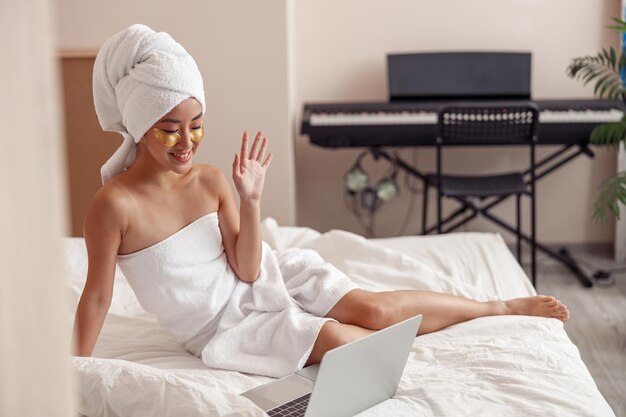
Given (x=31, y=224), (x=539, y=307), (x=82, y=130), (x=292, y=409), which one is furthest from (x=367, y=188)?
(x=31, y=224)

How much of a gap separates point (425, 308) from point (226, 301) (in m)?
0.51

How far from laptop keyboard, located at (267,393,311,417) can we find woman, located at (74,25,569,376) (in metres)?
0.20

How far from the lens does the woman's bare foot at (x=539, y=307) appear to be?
7.93 feet

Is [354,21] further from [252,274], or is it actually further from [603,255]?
[252,274]

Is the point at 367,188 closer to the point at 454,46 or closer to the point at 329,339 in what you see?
the point at 454,46

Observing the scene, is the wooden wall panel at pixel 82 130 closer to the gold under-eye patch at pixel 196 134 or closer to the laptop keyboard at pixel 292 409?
the gold under-eye patch at pixel 196 134

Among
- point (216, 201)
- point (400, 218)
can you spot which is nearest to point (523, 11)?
point (400, 218)

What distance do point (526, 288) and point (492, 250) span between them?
307mm

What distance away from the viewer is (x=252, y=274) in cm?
229

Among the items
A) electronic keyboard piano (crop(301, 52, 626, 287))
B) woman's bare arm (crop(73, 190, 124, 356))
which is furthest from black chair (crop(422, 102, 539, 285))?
woman's bare arm (crop(73, 190, 124, 356))

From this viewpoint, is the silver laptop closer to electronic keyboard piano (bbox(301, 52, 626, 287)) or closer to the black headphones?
electronic keyboard piano (bbox(301, 52, 626, 287))

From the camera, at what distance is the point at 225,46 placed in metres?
3.82

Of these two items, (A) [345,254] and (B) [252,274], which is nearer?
(B) [252,274]

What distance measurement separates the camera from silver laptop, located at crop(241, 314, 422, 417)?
5.76ft
